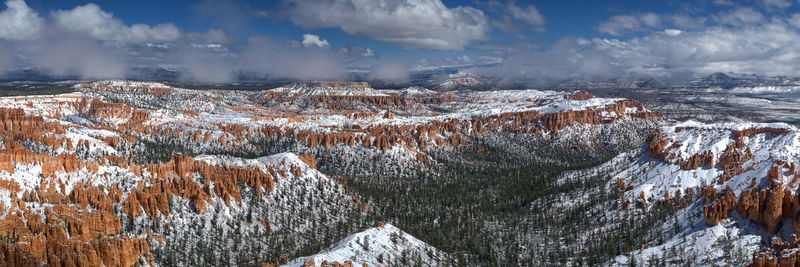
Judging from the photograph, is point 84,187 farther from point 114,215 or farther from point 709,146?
point 709,146

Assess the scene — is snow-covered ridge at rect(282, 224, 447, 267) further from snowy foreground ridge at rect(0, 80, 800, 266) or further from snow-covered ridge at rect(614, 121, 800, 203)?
snow-covered ridge at rect(614, 121, 800, 203)

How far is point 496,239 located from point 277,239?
4955cm

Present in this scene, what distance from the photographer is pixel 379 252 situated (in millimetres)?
87812

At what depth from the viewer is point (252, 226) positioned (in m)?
117

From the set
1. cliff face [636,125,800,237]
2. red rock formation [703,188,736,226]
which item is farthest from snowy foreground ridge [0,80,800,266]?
cliff face [636,125,800,237]

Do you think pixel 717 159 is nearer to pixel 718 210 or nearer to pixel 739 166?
pixel 739 166

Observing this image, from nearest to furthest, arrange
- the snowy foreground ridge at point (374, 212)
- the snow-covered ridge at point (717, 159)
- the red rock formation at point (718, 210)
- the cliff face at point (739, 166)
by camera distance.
Answer: the snowy foreground ridge at point (374, 212) < the cliff face at point (739, 166) < the red rock formation at point (718, 210) < the snow-covered ridge at point (717, 159)

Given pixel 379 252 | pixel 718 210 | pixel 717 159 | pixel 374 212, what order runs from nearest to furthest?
pixel 379 252, pixel 718 210, pixel 717 159, pixel 374 212

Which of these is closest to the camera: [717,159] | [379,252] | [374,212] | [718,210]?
[379,252]

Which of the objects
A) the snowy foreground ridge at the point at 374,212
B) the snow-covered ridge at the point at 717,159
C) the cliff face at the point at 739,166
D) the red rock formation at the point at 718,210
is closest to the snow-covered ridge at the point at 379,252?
the snowy foreground ridge at the point at 374,212

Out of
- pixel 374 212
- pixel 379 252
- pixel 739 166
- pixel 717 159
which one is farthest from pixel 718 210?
pixel 374 212

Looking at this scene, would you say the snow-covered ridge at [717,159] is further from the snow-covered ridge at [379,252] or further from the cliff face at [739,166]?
the snow-covered ridge at [379,252]

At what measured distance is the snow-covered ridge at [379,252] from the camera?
7750 cm

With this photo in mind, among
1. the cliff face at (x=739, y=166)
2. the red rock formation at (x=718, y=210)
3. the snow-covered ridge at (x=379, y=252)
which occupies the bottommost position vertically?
the snow-covered ridge at (x=379, y=252)
